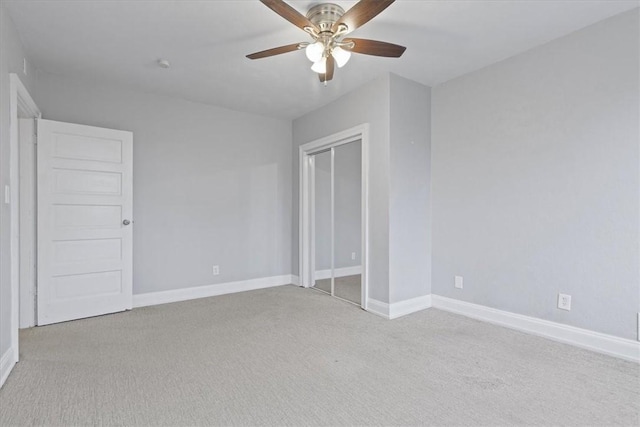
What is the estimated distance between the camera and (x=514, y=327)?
298 cm

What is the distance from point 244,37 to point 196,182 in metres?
2.05

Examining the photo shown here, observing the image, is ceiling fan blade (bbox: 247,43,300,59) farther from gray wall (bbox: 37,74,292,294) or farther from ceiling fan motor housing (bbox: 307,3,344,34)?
gray wall (bbox: 37,74,292,294)

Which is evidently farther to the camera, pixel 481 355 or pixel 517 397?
pixel 481 355

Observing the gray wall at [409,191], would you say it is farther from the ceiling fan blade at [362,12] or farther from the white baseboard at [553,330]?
the ceiling fan blade at [362,12]

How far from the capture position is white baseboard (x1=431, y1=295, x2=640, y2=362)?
7.80 ft

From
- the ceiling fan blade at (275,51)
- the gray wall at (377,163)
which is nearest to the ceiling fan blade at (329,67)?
the ceiling fan blade at (275,51)

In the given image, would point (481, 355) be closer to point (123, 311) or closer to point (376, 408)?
point (376, 408)

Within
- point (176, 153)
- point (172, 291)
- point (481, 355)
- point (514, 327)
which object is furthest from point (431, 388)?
point (176, 153)

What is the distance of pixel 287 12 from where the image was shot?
6.22ft

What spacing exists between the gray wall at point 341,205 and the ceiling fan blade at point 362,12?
6.01ft

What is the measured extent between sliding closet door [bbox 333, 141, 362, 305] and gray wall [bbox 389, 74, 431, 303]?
0.53 metres

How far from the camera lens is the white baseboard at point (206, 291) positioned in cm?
378

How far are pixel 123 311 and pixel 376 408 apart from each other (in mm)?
2965

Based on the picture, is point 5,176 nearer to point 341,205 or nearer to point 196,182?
point 196,182
